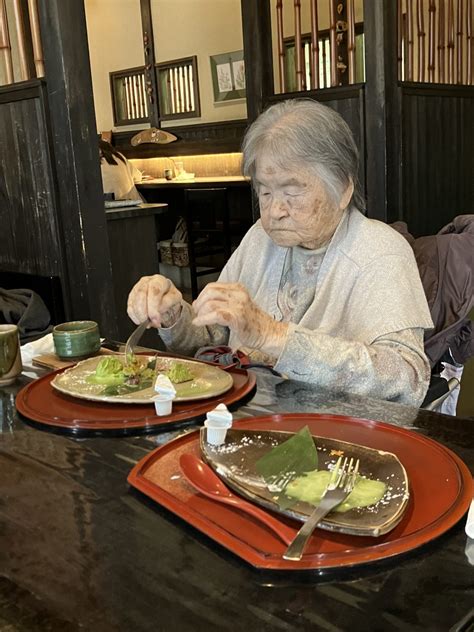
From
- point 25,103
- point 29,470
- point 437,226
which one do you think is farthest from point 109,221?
point 29,470

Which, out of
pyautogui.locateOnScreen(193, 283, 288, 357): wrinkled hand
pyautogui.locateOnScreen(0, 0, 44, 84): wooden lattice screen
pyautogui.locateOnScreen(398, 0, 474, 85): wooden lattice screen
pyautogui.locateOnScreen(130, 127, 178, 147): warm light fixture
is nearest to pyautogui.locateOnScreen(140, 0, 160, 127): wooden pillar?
pyautogui.locateOnScreen(130, 127, 178, 147): warm light fixture

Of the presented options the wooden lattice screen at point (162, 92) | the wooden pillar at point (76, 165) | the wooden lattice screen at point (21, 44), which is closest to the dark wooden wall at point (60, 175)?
the wooden pillar at point (76, 165)

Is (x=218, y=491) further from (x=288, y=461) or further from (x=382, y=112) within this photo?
(x=382, y=112)

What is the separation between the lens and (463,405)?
169 centimetres

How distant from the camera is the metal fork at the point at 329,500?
72cm

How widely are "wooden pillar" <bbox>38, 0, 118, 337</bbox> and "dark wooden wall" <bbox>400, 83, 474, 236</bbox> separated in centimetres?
153

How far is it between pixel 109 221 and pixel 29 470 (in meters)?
2.47

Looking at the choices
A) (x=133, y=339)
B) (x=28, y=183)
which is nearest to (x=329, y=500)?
(x=133, y=339)

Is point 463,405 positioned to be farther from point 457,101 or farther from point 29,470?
point 457,101

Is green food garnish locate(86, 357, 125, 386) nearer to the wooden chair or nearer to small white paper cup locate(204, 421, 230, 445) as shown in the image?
small white paper cup locate(204, 421, 230, 445)

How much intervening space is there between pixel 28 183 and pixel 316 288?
171 cm

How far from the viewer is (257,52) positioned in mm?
3533

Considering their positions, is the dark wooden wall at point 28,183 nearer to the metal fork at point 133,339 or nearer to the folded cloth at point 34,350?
the folded cloth at point 34,350

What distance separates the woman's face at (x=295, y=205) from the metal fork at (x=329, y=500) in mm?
773
